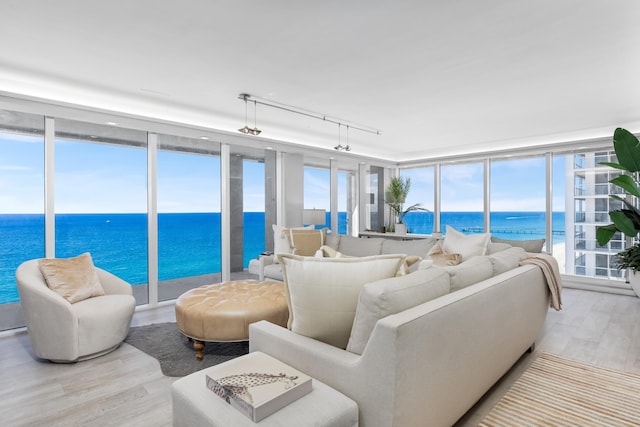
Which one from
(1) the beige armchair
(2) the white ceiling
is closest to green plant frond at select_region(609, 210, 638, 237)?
(2) the white ceiling

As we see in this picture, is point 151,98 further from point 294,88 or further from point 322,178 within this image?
point 322,178

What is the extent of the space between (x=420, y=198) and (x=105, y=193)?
654cm

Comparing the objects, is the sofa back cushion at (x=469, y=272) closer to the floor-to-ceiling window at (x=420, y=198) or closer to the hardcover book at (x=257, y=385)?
the hardcover book at (x=257, y=385)

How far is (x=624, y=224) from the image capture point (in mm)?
3422

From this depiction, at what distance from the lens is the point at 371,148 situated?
291 inches

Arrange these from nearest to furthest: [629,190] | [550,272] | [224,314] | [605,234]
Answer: [224,314], [550,272], [629,190], [605,234]

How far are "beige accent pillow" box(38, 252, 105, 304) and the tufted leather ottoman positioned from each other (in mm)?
933

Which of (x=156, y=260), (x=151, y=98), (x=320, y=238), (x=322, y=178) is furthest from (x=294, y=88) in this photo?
(x=322, y=178)

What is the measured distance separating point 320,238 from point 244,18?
324cm

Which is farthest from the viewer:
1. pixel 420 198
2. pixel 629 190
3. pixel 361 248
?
pixel 420 198

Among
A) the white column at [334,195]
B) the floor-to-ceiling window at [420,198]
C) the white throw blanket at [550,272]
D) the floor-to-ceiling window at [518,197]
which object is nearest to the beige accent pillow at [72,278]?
the white throw blanket at [550,272]

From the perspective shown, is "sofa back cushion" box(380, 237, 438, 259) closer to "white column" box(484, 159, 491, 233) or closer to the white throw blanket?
the white throw blanket

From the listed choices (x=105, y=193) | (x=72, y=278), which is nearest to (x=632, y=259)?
(x=72, y=278)

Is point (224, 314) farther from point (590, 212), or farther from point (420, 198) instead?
point (420, 198)
